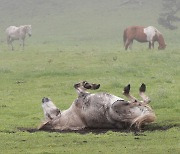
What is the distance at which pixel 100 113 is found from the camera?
10.3 m

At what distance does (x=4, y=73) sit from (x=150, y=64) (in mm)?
6432

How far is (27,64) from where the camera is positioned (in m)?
24.0

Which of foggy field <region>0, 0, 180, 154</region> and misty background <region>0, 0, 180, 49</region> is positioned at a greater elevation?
misty background <region>0, 0, 180, 49</region>

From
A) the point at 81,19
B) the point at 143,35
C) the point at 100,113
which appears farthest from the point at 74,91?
the point at 81,19

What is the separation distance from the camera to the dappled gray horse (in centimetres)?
998

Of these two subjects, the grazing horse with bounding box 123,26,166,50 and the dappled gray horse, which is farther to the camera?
the grazing horse with bounding box 123,26,166,50

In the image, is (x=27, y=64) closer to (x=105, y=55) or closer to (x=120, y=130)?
(x=105, y=55)

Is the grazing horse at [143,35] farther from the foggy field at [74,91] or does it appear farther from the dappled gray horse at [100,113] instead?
the dappled gray horse at [100,113]

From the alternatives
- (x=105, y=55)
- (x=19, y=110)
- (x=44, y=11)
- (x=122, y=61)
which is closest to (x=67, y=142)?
(x=19, y=110)

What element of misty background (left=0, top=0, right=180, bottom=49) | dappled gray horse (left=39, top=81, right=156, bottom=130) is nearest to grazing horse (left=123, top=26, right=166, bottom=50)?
misty background (left=0, top=0, right=180, bottom=49)

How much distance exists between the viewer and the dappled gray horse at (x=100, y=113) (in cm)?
998

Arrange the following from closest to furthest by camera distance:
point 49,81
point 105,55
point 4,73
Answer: point 49,81
point 4,73
point 105,55

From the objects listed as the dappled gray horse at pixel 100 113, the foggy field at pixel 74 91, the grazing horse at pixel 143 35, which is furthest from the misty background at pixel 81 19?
the dappled gray horse at pixel 100 113

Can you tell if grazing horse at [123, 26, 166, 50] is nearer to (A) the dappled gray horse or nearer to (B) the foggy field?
(B) the foggy field
